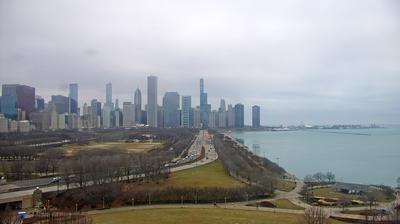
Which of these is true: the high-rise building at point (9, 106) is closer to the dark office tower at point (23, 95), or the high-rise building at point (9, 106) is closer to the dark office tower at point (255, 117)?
the dark office tower at point (23, 95)

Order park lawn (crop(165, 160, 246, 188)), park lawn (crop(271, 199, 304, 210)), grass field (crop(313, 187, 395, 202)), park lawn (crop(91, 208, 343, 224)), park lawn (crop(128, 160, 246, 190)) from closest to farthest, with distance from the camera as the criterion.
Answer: park lawn (crop(91, 208, 343, 224)) → park lawn (crop(271, 199, 304, 210)) → grass field (crop(313, 187, 395, 202)) → park lawn (crop(128, 160, 246, 190)) → park lawn (crop(165, 160, 246, 188))

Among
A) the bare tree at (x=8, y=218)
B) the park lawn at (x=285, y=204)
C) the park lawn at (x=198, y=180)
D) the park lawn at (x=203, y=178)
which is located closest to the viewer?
the bare tree at (x=8, y=218)

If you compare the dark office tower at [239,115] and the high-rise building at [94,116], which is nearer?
the high-rise building at [94,116]

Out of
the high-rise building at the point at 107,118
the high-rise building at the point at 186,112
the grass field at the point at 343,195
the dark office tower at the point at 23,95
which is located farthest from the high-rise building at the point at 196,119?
the grass field at the point at 343,195

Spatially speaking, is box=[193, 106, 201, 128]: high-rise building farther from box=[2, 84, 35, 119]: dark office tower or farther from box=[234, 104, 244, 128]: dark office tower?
box=[2, 84, 35, 119]: dark office tower

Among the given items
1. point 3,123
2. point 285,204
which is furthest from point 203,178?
point 3,123

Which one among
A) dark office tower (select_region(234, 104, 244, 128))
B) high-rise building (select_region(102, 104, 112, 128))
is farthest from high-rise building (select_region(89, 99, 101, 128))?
dark office tower (select_region(234, 104, 244, 128))
